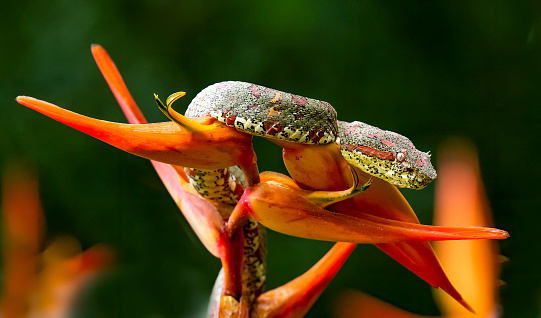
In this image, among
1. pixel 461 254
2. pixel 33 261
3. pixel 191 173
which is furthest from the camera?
pixel 33 261

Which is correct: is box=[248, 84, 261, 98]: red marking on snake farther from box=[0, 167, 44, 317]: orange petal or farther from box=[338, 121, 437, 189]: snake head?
box=[0, 167, 44, 317]: orange petal

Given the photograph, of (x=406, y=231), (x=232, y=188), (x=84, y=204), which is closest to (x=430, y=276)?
(x=406, y=231)

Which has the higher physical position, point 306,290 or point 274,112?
point 274,112

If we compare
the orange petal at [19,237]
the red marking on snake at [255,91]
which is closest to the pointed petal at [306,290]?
the red marking on snake at [255,91]

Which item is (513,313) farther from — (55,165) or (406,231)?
(55,165)

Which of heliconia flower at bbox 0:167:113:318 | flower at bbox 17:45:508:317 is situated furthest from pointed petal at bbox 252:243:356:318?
heliconia flower at bbox 0:167:113:318

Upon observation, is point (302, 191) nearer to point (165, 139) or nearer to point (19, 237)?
point (165, 139)

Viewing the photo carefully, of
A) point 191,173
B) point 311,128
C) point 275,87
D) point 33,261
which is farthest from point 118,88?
point 33,261
